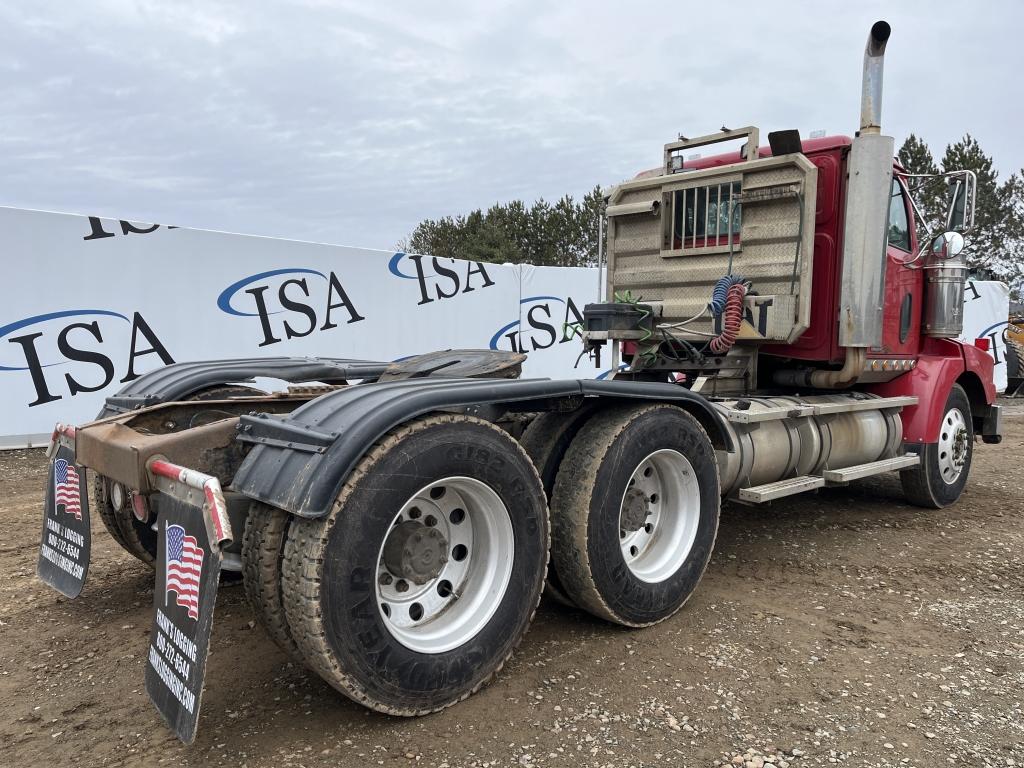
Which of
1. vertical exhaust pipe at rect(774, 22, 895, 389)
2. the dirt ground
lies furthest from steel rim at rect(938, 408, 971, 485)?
the dirt ground

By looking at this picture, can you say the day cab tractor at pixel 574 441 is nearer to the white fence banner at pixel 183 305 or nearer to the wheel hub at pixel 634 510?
the wheel hub at pixel 634 510

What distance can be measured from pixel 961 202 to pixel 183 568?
5.28 meters

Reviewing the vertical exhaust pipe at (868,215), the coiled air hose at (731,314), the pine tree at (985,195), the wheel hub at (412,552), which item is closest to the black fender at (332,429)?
the wheel hub at (412,552)

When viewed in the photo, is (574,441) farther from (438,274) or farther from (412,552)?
(438,274)

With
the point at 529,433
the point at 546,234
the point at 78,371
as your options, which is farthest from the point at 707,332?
the point at 546,234

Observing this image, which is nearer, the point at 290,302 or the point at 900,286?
the point at 900,286

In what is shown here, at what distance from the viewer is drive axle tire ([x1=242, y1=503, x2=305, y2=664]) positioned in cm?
236

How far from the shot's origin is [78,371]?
8047mm

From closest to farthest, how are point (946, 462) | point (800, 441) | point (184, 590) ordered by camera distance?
point (184, 590)
point (800, 441)
point (946, 462)

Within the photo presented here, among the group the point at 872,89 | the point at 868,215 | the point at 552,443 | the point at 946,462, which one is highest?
the point at 872,89

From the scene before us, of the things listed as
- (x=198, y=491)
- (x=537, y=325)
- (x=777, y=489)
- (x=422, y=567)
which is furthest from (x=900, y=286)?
(x=537, y=325)

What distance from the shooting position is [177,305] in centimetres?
862

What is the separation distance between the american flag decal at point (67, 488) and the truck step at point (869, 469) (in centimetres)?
418

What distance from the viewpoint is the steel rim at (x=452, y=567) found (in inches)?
104
